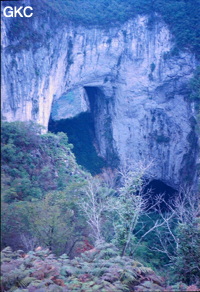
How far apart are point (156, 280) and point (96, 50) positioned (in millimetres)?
13833

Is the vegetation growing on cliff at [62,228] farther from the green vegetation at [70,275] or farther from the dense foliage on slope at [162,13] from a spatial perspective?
the dense foliage on slope at [162,13]

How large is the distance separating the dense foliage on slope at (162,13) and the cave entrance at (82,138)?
608cm

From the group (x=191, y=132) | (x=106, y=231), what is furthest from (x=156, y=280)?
(x=191, y=132)

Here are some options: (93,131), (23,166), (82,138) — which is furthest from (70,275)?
(93,131)

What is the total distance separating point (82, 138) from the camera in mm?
18781

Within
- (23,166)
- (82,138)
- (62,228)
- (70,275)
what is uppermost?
(23,166)

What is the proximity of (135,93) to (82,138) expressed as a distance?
15.0ft

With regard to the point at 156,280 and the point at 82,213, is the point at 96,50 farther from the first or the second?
the point at 156,280

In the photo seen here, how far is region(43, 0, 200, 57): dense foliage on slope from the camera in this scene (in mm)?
16156

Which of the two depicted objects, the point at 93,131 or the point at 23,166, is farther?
the point at 93,131

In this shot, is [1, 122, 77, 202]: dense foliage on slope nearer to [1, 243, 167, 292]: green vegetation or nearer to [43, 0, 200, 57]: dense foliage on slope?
[1, 243, 167, 292]: green vegetation

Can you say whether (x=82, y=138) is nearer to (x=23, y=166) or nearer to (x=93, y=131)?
(x=93, y=131)

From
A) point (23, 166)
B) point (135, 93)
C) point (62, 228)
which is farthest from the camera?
point (135, 93)

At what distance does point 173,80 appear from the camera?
1736 cm
